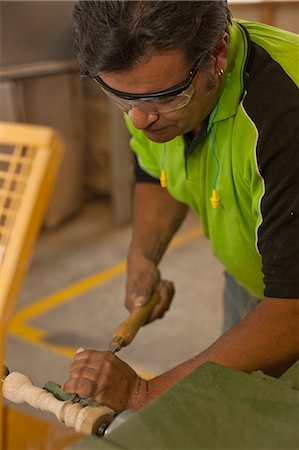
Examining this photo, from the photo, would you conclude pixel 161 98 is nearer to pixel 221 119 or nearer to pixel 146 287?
pixel 221 119

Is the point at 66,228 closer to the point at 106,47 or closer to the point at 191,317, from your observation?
the point at 191,317

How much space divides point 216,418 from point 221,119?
53 centimetres

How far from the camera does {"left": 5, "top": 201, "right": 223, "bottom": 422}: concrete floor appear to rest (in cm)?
240

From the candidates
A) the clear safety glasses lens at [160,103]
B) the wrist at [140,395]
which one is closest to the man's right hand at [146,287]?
the wrist at [140,395]

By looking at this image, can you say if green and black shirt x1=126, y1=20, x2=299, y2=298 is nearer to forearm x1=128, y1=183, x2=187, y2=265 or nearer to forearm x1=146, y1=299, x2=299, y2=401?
forearm x1=146, y1=299, x2=299, y2=401

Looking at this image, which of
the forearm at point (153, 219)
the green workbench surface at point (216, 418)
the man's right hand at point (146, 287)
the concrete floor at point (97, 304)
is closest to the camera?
the green workbench surface at point (216, 418)

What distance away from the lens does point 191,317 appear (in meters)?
2.69

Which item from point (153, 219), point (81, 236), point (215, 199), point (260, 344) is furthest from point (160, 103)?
point (81, 236)

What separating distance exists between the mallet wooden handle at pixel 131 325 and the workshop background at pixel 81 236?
91 centimetres

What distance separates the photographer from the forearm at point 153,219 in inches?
54.7

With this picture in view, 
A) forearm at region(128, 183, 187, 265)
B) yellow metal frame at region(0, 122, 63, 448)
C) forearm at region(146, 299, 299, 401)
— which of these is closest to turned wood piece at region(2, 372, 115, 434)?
yellow metal frame at region(0, 122, 63, 448)

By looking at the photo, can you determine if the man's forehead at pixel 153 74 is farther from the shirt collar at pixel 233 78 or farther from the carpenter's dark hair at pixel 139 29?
the shirt collar at pixel 233 78

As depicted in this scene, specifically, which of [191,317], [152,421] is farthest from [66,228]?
[152,421]

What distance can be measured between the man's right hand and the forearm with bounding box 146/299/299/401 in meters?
0.31
